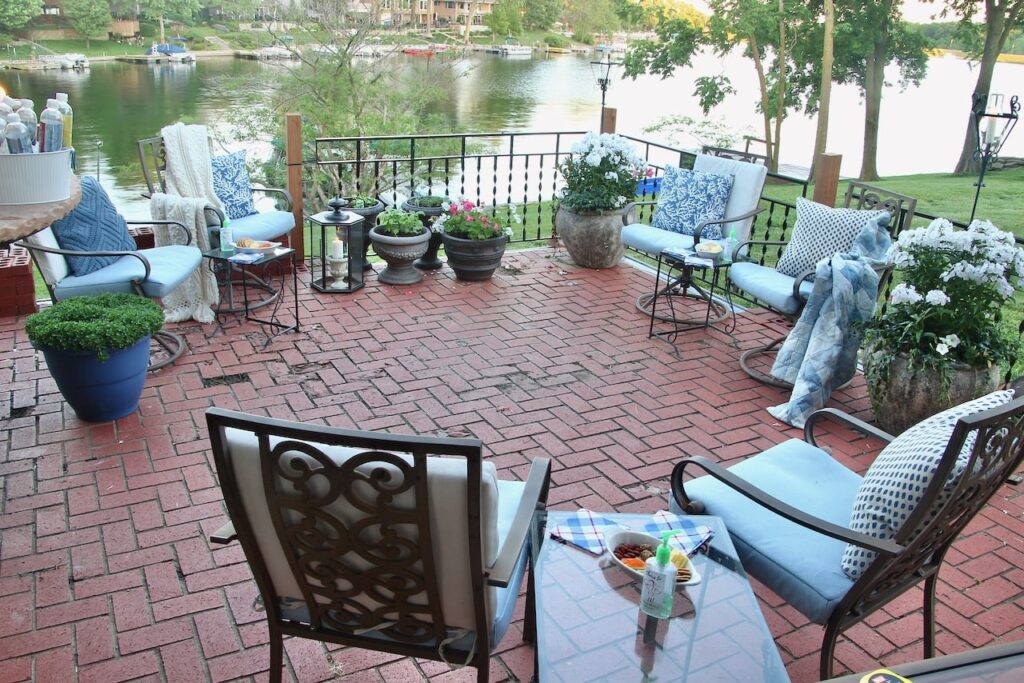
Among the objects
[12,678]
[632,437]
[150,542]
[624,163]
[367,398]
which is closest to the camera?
[12,678]

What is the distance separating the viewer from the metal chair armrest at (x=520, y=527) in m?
1.70

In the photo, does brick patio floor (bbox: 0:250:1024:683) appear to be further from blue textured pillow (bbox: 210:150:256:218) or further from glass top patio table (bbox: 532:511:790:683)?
blue textured pillow (bbox: 210:150:256:218)

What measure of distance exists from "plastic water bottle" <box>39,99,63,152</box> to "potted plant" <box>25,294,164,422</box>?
5.78 ft

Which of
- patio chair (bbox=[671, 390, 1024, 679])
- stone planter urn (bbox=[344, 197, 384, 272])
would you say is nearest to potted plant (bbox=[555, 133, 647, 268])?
stone planter urn (bbox=[344, 197, 384, 272])

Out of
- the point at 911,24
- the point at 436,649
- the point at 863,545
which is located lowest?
the point at 436,649

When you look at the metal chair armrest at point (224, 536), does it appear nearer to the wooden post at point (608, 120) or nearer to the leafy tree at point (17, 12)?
the wooden post at point (608, 120)

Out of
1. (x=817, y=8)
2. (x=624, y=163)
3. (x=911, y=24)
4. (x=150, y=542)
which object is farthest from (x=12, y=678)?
(x=911, y=24)

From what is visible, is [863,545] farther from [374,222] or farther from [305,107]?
[305,107]

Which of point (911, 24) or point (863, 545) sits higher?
point (911, 24)

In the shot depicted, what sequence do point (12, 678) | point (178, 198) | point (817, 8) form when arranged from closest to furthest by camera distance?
point (12, 678)
point (178, 198)
point (817, 8)

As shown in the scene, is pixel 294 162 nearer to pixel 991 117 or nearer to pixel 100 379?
pixel 100 379

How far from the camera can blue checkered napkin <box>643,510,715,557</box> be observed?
207 centimetres

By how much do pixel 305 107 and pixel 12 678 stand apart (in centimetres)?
1365

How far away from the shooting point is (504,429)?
3617 mm
